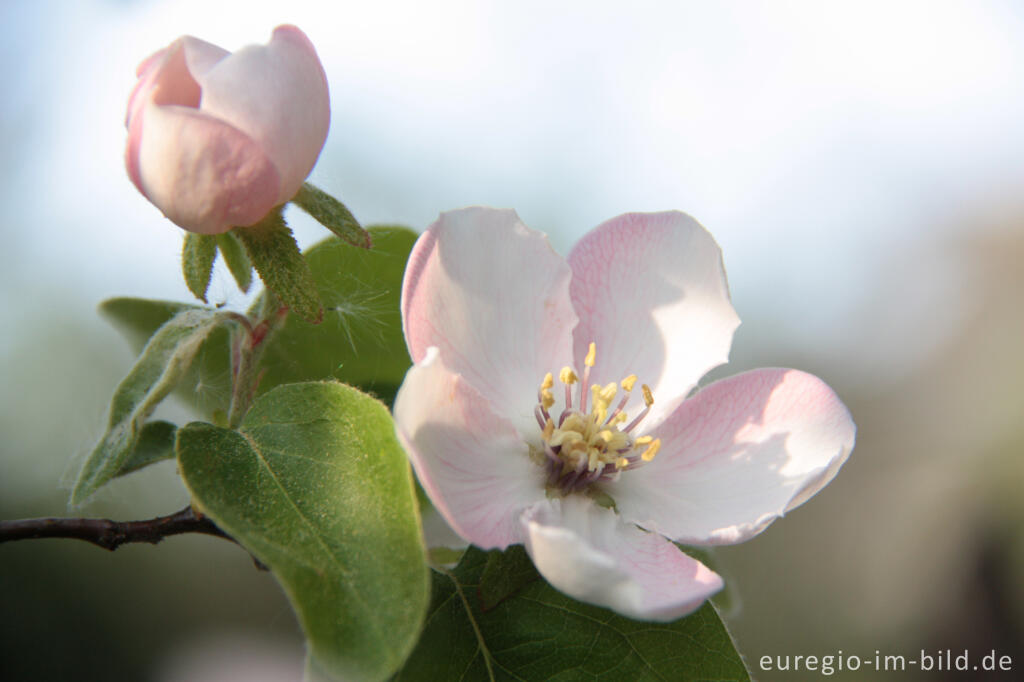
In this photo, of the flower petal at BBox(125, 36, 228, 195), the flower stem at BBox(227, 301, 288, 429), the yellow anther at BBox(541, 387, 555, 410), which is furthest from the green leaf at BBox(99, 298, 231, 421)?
the yellow anther at BBox(541, 387, 555, 410)

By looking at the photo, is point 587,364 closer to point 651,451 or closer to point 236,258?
point 651,451

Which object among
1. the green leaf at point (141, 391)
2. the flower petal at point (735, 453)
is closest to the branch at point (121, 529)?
the green leaf at point (141, 391)

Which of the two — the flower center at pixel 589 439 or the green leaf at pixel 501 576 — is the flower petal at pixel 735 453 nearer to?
Answer: the flower center at pixel 589 439

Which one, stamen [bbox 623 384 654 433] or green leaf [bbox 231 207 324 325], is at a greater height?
green leaf [bbox 231 207 324 325]

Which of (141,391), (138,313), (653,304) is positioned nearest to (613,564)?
(653,304)

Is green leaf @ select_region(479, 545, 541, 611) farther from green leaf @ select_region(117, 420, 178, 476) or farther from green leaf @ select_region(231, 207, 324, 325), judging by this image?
green leaf @ select_region(117, 420, 178, 476)

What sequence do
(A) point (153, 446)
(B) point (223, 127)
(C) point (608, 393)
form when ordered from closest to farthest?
(B) point (223, 127) → (C) point (608, 393) → (A) point (153, 446)
